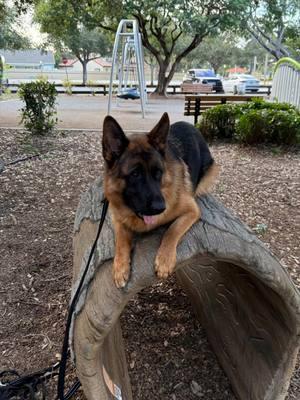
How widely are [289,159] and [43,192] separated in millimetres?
4713

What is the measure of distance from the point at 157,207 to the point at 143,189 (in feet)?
0.54

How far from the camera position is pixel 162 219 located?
2.62 m

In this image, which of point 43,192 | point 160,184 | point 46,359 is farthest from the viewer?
point 43,192

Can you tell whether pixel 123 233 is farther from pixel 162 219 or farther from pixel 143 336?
pixel 143 336

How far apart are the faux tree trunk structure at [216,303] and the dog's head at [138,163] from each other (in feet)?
0.84

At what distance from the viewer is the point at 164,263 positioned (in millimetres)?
2258

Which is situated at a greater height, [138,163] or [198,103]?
[138,163]

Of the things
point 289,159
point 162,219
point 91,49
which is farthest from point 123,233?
point 91,49

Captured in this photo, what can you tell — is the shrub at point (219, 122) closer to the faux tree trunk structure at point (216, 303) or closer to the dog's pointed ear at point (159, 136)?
the faux tree trunk structure at point (216, 303)

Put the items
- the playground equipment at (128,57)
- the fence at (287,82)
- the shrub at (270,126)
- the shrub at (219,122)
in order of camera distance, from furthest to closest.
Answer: the playground equipment at (128,57) → the fence at (287,82) → the shrub at (219,122) → the shrub at (270,126)

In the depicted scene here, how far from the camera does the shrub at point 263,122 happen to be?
871 centimetres

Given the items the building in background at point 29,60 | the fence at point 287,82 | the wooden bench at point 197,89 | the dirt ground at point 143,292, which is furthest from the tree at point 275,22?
the building in background at point 29,60

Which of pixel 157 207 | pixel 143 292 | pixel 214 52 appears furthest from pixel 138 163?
pixel 214 52

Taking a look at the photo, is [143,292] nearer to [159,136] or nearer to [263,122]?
[159,136]
